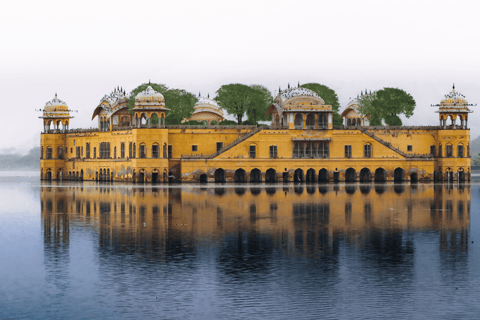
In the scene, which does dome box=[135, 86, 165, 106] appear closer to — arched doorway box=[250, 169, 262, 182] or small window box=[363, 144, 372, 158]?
arched doorway box=[250, 169, 262, 182]

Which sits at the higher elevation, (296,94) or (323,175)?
(296,94)

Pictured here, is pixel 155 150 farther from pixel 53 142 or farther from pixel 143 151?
pixel 53 142

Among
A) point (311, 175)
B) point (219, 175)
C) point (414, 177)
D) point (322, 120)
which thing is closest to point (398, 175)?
point (414, 177)

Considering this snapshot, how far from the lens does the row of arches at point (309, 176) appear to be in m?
86.8

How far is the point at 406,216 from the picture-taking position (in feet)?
133

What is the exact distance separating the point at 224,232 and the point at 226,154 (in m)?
52.1

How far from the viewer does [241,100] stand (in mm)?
104562

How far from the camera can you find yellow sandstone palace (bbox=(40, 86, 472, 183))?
84625mm

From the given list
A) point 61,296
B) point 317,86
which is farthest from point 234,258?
point 317,86

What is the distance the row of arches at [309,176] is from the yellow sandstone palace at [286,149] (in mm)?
121

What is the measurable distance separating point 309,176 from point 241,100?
64.9 feet

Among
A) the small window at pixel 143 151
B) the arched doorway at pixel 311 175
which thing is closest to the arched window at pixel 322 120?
the arched doorway at pixel 311 175

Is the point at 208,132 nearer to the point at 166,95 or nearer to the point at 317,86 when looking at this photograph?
the point at 166,95

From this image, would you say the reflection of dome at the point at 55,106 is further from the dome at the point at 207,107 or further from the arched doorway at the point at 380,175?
the arched doorway at the point at 380,175
